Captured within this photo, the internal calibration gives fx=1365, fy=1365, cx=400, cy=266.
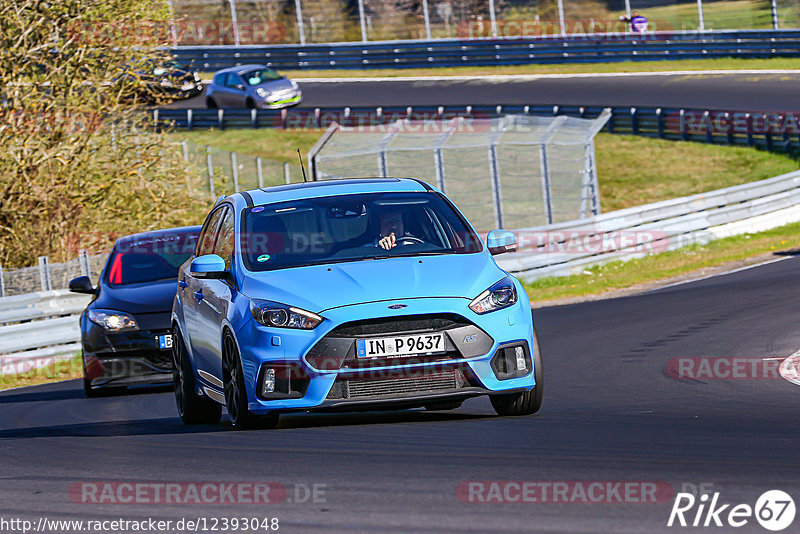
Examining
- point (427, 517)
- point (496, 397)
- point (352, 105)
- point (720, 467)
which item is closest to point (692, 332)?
point (496, 397)

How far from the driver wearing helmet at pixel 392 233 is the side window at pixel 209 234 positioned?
1.43 metres

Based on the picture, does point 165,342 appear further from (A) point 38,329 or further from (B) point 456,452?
(B) point 456,452

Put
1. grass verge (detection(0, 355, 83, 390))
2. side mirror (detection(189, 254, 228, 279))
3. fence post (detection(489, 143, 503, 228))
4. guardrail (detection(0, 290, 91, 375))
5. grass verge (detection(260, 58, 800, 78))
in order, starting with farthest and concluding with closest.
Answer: grass verge (detection(260, 58, 800, 78)) → fence post (detection(489, 143, 503, 228)) → guardrail (detection(0, 290, 91, 375)) → grass verge (detection(0, 355, 83, 390)) → side mirror (detection(189, 254, 228, 279))

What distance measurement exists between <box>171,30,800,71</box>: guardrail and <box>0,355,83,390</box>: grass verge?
30415 millimetres

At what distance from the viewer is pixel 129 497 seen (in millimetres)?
6367

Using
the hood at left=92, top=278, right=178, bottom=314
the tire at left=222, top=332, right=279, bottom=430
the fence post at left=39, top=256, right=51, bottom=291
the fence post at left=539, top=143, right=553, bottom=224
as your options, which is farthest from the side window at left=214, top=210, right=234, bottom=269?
the fence post at left=539, top=143, right=553, bottom=224

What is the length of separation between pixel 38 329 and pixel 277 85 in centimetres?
2753

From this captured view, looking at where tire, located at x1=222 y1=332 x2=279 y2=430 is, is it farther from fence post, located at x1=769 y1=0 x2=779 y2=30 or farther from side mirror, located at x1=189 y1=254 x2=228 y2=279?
fence post, located at x1=769 y1=0 x2=779 y2=30

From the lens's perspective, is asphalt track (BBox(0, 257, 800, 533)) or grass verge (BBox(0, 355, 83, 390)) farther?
grass verge (BBox(0, 355, 83, 390))

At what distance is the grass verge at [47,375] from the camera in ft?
55.0

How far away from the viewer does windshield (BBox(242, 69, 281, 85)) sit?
44.5m

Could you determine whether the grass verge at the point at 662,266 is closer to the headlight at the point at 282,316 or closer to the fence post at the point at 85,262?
the fence post at the point at 85,262

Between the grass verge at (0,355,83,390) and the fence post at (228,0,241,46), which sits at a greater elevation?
the fence post at (228,0,241,46)

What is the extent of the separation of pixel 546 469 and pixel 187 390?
411 centimetres
